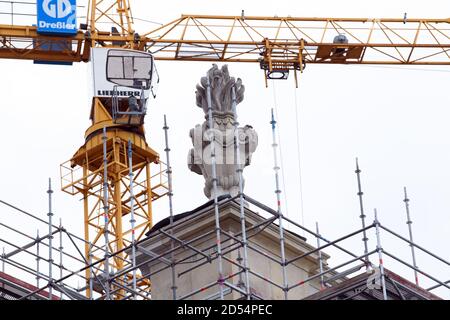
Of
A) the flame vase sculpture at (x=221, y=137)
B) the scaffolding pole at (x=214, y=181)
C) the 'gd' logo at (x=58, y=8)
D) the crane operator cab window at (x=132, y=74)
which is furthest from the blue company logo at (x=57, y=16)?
the scaffolding pole at (x=214, y=181)

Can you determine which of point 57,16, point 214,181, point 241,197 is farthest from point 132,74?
point 241,197

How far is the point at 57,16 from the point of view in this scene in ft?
244

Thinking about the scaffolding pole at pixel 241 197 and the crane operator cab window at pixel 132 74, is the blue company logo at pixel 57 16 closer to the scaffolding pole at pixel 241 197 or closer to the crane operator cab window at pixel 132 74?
the crane operator cab window at pixel 132 74

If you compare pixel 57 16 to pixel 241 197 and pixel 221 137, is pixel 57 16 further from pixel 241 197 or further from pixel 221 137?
pixel 241 197

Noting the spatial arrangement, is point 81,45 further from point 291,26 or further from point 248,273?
point 248,273

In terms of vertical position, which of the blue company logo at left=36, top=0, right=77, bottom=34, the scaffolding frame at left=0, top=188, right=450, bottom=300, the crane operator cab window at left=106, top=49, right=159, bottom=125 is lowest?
the scaffolding frame at left=0, top=188, right=450, bottom=300

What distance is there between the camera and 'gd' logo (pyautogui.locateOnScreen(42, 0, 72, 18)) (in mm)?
73375

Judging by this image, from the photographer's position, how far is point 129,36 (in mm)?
77000

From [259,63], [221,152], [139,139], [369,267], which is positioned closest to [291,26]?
[259,63]

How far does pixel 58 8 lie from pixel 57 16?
1.56ft

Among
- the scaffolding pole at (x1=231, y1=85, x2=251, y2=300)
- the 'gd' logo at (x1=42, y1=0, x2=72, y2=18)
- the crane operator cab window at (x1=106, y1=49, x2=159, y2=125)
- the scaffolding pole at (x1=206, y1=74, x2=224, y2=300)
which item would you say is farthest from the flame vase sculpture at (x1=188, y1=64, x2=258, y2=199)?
the 'gd' logo at (x1=42, y1=0, x2=72, y2=18)

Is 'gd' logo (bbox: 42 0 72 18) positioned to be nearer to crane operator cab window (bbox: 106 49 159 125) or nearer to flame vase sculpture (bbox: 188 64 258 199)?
crane operator cab window (bbox: 106 49 159 125)

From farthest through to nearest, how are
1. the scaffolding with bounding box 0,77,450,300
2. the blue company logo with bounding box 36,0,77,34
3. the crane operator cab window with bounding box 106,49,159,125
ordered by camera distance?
the blue company logo with bounding box 36,0,77,34 → the crane operator cab window with bounding box 106,49,159,125 → the scaffolding with bounding box 0,77,450,300
